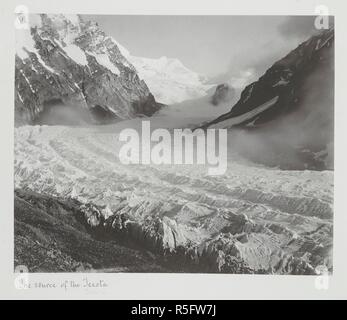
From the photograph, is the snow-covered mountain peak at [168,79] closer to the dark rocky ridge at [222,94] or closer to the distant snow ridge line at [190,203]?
the dark rocky ridge at [222,94]

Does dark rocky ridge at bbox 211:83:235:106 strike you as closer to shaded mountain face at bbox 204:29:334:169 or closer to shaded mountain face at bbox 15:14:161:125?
shaded mountain face at bbox 204:29:334:169

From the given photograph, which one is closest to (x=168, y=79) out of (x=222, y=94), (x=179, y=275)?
(x=222, y=94)

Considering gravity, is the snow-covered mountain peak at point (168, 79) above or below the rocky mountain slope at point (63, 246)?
above

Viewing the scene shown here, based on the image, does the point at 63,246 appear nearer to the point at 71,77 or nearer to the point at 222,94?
the point at 71,77

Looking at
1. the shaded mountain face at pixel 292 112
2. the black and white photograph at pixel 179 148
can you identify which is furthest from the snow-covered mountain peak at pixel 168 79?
the shaded mountain face at pixel 292 112

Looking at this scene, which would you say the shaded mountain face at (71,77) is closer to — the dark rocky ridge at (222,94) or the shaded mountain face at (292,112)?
the dark rocky ridge at (222,94)

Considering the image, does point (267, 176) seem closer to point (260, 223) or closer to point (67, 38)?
point (260, 223)
